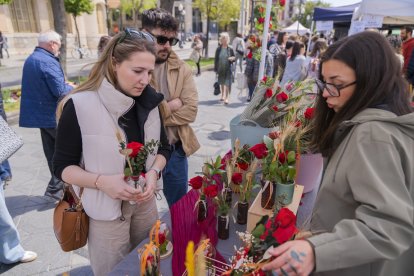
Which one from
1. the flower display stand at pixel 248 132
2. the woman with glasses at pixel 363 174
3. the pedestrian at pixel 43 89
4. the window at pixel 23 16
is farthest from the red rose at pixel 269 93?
the window at pixel 23 16

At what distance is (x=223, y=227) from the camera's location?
4.74 ft

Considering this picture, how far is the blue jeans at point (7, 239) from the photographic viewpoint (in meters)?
2.16

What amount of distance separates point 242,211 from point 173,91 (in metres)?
0.99

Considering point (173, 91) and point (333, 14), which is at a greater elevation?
point (333, 14)

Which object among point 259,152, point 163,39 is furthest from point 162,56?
point 259,152

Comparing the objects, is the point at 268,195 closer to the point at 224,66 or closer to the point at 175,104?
the point at 175,104

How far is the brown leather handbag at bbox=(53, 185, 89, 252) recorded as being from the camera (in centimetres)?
142

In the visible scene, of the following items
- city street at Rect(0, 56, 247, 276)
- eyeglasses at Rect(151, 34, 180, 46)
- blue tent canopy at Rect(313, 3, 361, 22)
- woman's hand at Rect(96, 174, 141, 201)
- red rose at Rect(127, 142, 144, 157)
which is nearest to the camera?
red rose at Rect(127, 142, 144, 157)

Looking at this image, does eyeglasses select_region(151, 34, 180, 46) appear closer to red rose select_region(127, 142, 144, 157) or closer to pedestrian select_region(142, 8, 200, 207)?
pedestrian select_region(142, 8, 200, 207)

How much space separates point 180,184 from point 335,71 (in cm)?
148

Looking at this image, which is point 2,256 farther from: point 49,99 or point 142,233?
point 49,99

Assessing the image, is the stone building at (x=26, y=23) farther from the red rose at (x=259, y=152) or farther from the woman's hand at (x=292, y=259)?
the woman's hand at (x=292, y=259)

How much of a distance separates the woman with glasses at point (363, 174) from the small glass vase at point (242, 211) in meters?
0.51

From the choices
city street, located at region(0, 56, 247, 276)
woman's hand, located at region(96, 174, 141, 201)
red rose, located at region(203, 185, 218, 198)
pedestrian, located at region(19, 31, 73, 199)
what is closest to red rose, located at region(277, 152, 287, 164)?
red rose, located at region(203, 185, 218, 198)
